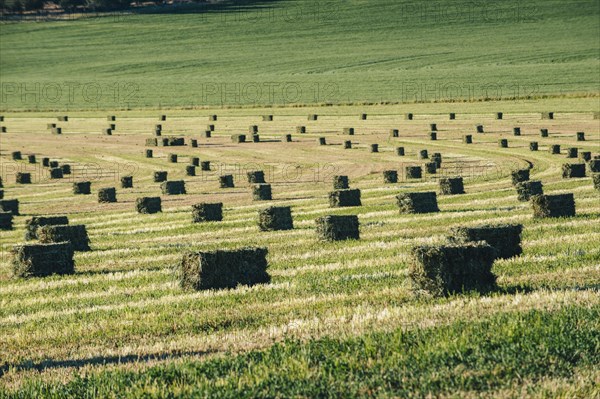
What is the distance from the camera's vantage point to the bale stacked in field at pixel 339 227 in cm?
2472

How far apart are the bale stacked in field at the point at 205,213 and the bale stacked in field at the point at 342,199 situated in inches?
156

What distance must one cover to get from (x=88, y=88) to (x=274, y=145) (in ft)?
163

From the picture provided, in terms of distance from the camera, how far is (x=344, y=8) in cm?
14162

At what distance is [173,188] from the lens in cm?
4131

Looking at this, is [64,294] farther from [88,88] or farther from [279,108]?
[88,88]

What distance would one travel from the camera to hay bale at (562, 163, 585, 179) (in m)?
39.0

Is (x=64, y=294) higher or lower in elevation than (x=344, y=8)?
lower

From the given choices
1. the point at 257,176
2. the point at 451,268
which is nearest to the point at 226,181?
the point at 257,176

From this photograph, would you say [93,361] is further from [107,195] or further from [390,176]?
[390,176]

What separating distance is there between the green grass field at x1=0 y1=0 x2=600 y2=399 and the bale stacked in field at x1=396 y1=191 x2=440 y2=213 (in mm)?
908

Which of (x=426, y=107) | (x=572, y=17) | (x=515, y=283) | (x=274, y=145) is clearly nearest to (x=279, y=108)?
(x=426, y=107)

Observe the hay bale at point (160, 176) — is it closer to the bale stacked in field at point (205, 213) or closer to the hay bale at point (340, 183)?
the hay bale at point (340, 183)

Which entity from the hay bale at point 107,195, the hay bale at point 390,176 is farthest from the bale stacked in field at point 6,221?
the hay bale at point 390,176

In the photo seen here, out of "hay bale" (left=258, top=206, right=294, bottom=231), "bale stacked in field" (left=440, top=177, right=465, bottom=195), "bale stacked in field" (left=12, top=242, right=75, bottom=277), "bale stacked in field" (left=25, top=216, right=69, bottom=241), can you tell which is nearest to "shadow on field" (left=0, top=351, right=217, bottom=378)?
"bale stacked in field" (left=12, top=242, right=75, bottom=277)
